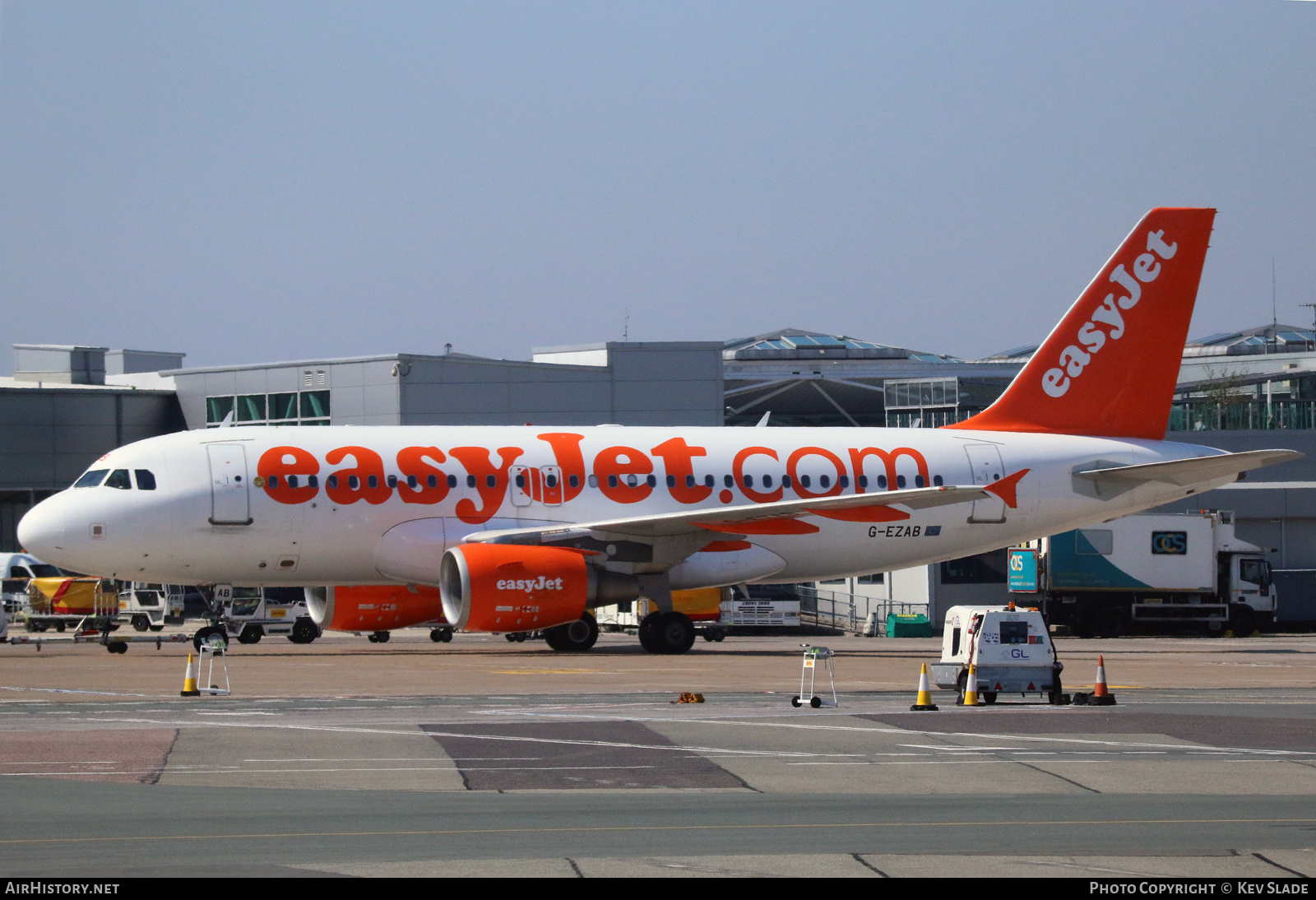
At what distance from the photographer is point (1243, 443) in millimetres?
61469

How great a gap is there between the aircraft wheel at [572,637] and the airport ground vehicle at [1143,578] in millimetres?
16370

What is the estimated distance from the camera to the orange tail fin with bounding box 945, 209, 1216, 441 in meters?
35.2

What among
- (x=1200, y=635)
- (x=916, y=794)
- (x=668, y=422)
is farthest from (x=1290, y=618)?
(x=916, y=794)

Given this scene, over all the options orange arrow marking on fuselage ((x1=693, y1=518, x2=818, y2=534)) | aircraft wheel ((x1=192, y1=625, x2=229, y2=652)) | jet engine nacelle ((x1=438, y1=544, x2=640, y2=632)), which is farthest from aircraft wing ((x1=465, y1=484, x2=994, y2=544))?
aircraft wheel ((x1=192, y1=625, x2=229, y2=652))

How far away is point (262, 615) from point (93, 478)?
1353cm

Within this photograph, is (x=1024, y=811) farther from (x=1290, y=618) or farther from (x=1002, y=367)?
(x=1002, y=367)

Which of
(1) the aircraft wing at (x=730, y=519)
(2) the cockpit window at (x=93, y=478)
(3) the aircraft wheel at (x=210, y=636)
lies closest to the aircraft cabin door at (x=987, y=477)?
(1) the aircraft wing at (x=730, y=519)

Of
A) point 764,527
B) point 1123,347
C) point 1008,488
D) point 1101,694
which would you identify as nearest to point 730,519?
point 764,527

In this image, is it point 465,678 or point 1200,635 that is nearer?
point 465,678

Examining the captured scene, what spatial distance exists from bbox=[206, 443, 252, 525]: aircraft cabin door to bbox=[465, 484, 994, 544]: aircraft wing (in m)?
4.16

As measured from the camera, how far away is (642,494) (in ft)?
107

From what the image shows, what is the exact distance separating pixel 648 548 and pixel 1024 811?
65.7ft

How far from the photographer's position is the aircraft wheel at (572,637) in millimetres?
32719

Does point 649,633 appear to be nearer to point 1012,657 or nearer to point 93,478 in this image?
point 93,478
